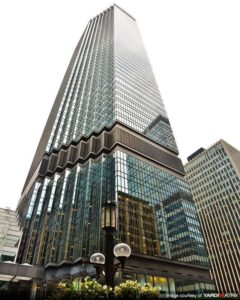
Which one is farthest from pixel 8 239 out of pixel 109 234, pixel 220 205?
pixel 220 205

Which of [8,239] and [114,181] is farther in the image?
[8,239]

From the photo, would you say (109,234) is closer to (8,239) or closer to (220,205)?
(8,239)

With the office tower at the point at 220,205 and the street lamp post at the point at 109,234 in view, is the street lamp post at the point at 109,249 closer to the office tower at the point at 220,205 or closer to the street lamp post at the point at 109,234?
the street lamp post at the point at 109,234

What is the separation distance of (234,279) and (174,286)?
54781 millimetres

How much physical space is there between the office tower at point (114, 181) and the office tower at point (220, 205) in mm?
38281

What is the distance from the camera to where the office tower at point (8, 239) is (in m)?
57.8

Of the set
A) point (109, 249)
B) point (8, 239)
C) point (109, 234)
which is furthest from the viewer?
point (8, 239)

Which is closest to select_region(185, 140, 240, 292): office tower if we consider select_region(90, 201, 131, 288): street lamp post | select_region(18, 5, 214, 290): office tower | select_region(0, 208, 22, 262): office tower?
select_region(18, 5, 214, 290): office tower

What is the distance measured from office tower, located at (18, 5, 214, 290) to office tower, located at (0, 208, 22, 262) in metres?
2.65

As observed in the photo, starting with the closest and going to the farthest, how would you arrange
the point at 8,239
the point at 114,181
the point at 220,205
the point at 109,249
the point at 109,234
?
the point at 109,249 → the point at 109,234 → the point at 114,181 → the point at 8,239 → the point at 220,205

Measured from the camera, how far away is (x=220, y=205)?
337ft

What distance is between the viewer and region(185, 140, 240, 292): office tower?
89.9m

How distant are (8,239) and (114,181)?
36.2m

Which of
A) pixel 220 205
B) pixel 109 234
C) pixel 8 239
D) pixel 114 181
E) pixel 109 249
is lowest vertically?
pixel 109 249
